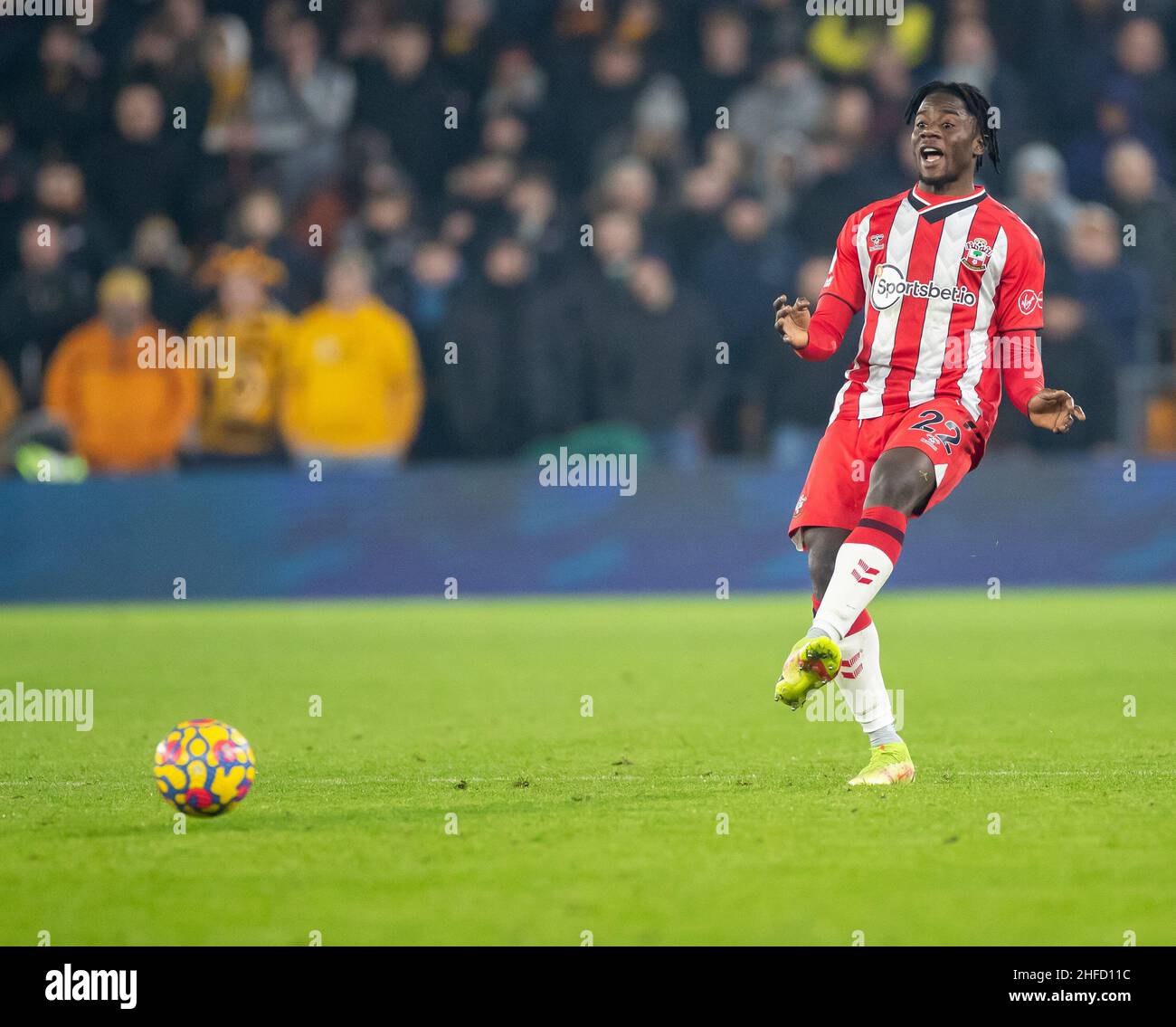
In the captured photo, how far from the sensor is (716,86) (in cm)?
1756

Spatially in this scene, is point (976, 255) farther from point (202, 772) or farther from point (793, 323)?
point (202, 772)

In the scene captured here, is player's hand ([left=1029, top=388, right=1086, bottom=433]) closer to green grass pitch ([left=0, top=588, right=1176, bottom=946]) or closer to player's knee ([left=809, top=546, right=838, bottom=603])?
player's knee ([left=809, top=546, right=838, bottom=603])

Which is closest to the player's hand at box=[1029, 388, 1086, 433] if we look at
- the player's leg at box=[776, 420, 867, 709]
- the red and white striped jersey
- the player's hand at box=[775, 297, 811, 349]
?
the red and white striped jersey

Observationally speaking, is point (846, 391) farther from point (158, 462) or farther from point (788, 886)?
point (158, 462)

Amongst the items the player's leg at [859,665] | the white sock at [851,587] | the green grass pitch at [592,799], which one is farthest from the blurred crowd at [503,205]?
the white sock at [851,587]

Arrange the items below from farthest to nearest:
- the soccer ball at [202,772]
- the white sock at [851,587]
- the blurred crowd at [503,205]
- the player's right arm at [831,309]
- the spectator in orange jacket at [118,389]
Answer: the blurred crowd at [503,205] → the spectator in orange jacket at [118,389] → the player's right arm at [831,309] → the white sock at [851,587] → the soccer ball at [202,772]

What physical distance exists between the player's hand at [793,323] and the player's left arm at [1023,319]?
27.0 inches

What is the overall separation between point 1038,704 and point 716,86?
9633 mm

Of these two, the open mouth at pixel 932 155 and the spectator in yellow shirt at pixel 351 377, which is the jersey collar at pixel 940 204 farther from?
the spectator in yellow shirt at pixel 351 377

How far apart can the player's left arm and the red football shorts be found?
22 centimetres

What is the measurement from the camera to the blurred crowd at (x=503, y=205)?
15.2 m

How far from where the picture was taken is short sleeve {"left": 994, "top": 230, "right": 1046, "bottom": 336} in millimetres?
6887

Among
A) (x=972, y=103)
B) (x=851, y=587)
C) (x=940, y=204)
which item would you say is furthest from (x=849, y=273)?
(x=851, y=587)

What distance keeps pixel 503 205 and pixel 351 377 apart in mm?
2372
